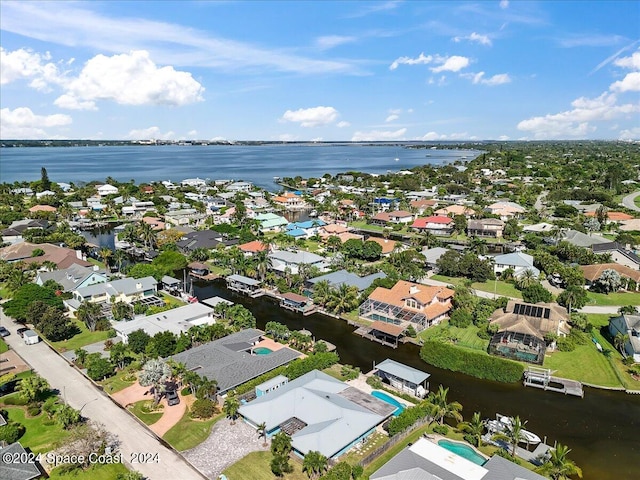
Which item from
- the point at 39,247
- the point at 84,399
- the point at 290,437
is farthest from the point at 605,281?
the point at 39,247

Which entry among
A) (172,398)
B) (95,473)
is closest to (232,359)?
(172,398)

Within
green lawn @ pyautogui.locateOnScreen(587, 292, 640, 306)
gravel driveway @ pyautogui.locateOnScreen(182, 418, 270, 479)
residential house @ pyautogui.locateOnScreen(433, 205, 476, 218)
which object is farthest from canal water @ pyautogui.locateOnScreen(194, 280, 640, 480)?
residential house @ pyautogui.locateOnScreen(433, 205, 476, 218)

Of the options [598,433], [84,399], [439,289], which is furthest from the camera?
[439,289]

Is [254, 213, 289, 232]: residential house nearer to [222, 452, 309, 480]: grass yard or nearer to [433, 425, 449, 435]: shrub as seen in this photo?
[433, 425, 449, 435]: shrub

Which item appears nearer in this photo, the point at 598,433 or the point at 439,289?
the point at 598,433

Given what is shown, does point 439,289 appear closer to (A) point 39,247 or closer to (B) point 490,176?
(A) point 39,247

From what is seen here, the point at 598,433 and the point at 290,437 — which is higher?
the point at 290,437
